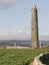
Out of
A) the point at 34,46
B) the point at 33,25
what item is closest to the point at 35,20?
the point at 33,25

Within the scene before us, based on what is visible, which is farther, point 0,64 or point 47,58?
point 47,58

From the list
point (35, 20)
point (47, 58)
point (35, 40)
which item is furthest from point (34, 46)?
point (47, 58)

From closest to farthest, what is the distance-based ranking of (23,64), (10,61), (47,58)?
(23,64) < (10,61) < (47,58)

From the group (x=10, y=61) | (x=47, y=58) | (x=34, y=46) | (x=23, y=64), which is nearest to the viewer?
(x=23, y=64)

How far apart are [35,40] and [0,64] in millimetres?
18647

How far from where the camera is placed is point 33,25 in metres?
39.5

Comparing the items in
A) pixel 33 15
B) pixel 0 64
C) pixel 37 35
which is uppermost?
pixel 33 15

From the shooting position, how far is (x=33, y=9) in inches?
1571

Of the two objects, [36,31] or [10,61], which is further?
[36,31]

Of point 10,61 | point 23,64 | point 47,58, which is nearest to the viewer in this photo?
point 23,64

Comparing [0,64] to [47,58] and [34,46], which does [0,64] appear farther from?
[34,46]

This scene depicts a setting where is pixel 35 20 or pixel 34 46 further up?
pixel 35 20

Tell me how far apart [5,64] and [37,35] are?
19.0 meters

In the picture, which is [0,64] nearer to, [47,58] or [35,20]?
[47,58]
